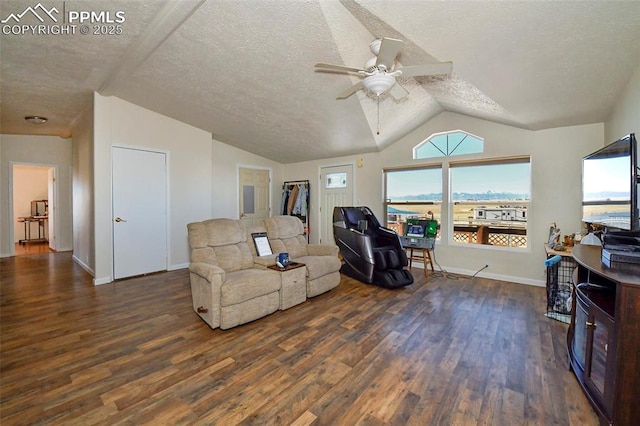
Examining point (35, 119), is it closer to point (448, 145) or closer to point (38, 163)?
point (38, 163)

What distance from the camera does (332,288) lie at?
12.0 ft

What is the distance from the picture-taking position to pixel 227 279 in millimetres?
2670

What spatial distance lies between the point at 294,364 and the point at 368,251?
2.07 metres

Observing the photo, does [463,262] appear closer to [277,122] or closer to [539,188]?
[539,188]

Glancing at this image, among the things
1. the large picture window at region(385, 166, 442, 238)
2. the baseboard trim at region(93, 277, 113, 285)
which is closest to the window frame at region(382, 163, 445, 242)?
the large picture window at region(385, 166, 442, 238)

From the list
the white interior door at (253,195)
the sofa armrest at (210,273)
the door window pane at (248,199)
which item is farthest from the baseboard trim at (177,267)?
the sofa armrest at (210,273)

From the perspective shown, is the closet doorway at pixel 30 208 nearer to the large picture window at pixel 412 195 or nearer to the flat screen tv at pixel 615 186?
the large picture window at pixel 412 195

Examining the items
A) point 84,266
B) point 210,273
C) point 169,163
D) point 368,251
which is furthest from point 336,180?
point 84,266

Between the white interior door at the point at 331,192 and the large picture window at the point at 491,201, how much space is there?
1.97 meters

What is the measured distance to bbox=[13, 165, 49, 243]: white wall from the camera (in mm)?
7324

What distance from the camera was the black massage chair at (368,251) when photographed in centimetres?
382

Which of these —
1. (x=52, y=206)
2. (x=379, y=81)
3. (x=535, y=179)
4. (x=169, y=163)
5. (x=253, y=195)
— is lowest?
(x=52, y=206)

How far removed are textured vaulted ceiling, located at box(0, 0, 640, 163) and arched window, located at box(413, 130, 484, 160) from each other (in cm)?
43

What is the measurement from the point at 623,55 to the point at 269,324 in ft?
12.2
